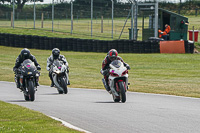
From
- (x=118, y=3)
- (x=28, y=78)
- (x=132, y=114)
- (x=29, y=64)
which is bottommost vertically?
(x=132, y=114)

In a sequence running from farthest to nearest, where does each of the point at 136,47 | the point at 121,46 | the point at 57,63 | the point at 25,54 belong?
the point at 121,46 < the point at 136,47 < the point at 57,63 < the point at 25,54

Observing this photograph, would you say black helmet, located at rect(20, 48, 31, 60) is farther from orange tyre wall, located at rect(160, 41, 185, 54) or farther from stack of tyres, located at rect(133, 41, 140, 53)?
orange tyre wall, located at rect(160, 41, 185, 54)

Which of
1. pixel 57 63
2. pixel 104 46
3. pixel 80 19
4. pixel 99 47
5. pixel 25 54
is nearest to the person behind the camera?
pixel 25 54

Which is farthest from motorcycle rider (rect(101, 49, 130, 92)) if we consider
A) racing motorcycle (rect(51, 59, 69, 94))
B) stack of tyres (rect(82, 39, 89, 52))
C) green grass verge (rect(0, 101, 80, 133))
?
stack of tyres (rect(82, 39, 89, 52))

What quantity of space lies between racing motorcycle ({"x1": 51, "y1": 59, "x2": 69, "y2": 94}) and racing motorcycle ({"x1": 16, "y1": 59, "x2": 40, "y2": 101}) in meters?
2.02

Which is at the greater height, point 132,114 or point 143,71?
point 132,114

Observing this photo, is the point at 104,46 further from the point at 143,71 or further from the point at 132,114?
the point at 132,114

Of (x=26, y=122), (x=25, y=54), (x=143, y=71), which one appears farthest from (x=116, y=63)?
(x=143, y=71)

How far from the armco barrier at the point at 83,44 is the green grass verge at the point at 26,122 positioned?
21.6m

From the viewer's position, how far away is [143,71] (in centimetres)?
2356

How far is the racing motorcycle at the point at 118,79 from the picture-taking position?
11828 millimetres

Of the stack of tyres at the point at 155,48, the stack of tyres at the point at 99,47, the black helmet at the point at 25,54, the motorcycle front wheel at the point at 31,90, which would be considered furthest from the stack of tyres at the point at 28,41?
the motorcycle front wheel at the point at 31,90

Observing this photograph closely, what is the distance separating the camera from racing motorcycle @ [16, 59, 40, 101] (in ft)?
41.5

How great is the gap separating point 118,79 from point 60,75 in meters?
3.52
